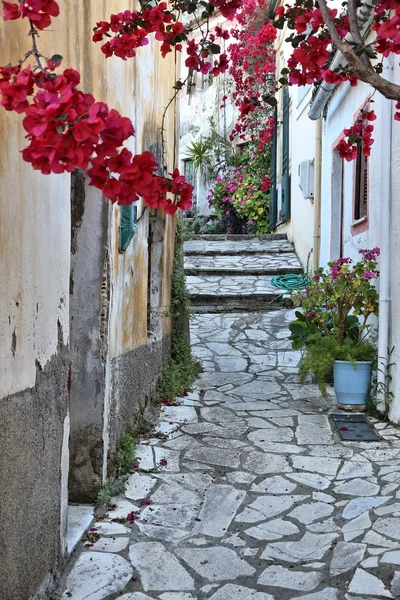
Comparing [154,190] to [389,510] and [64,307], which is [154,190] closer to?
[64,307]

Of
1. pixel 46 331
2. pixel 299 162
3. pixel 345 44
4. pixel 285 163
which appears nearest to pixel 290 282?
pixel 299 162

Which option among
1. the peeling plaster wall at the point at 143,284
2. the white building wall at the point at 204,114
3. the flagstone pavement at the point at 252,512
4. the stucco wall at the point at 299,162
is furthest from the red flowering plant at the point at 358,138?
the white building wall at the point at 204,114

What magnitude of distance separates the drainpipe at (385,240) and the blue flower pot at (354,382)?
0.19 metres

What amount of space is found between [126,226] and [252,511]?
7.42 ft

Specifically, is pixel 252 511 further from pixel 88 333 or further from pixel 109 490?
pixel 88 333

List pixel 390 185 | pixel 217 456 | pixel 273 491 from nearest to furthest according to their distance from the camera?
pixel 273 491 < pixel 217 456 < pixel 390 185

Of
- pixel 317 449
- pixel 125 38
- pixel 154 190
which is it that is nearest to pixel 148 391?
pixel 317 449

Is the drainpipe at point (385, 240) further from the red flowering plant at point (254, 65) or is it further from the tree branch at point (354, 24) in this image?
the red flowering plant at point (254, 65)

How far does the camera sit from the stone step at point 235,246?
14.3 meters

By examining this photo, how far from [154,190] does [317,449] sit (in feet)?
13.9

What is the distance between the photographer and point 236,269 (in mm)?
12820

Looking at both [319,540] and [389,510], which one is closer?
[319,540]

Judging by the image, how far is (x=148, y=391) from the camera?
6531 millimetres

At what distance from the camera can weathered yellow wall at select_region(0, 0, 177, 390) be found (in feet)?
8.50
